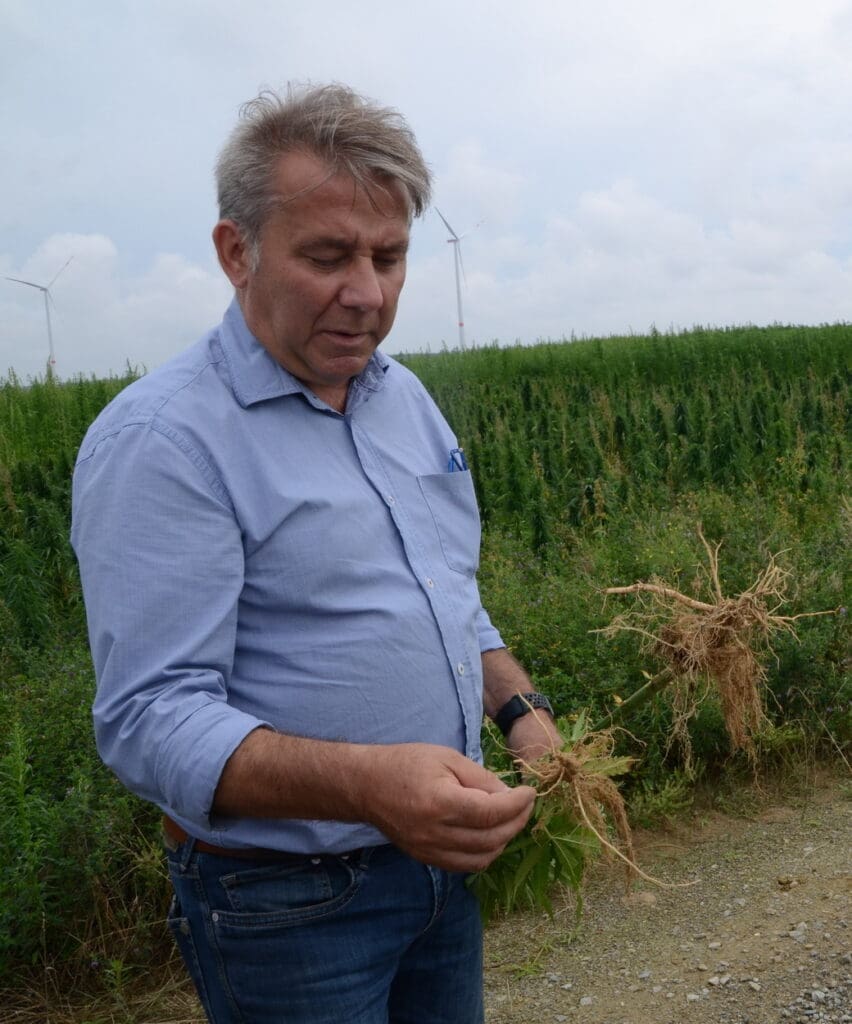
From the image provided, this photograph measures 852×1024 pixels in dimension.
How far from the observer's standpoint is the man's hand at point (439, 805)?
1.51 meters

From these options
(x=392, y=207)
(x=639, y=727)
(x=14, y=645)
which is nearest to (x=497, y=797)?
(x=392, y=207)

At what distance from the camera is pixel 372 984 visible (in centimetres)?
187

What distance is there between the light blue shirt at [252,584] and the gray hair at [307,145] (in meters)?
0.23

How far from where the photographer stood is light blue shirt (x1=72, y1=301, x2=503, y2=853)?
1.59 m

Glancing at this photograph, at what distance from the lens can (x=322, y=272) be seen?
1816 mm

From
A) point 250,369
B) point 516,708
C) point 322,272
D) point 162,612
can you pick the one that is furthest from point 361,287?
point 516,708

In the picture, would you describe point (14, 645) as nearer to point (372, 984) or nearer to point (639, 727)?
point (639, 727)

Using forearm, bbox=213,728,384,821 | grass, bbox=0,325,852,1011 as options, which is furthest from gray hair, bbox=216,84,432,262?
grass, bbox=0,325,852,1011

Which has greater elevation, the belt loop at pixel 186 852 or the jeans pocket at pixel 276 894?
the belt loop at pixel 186 852

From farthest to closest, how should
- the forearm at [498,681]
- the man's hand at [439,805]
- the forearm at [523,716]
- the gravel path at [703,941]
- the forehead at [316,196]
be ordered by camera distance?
the gravel path at [703,941] → the forearm at [498,681] → the forearm at [523,716] → the forehead at [316,196] → the man's hand at [439,805]

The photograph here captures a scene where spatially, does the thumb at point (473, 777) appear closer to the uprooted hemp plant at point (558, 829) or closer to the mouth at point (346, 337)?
the uprooted hemp plant at point (558, 829)

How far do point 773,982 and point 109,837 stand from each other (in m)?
2.25

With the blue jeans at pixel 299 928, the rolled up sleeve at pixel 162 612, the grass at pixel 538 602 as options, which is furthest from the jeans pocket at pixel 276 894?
the grass at pixel 538 602

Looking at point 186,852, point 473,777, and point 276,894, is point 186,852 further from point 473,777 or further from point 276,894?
point 473,777
